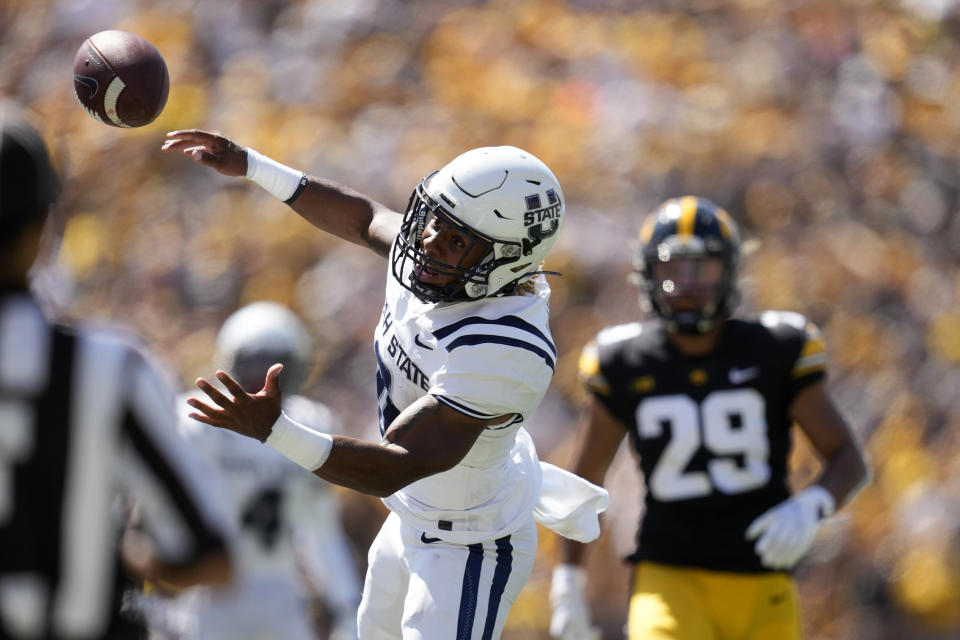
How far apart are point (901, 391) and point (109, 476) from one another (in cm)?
713

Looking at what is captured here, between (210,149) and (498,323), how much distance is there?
3.78 ft

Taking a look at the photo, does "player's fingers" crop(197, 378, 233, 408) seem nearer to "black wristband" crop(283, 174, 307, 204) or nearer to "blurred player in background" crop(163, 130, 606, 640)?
"blurred player in background" crop(163, 130, 606, 640)

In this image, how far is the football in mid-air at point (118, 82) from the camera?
3.75m

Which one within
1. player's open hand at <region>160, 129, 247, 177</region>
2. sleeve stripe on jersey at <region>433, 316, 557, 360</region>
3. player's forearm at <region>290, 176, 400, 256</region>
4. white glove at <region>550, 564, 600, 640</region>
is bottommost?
white glove at <region>550, 564, 600, 640</region>

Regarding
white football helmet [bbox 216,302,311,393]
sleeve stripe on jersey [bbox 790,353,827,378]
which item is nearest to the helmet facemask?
sleeve stripe on jersey [bbox 790,353,827,378]

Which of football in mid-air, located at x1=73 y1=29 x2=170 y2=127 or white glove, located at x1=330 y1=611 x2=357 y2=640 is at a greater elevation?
football in mid-air, located at x1=73 y1=29 x2=170 y2=127

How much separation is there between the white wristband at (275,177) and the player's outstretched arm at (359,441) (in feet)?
3.40

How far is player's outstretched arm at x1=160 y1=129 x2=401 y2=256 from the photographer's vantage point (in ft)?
12.8

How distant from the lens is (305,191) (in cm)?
399

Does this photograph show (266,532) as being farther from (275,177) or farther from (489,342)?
(489,342)

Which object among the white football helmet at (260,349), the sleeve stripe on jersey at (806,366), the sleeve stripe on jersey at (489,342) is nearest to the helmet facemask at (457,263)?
the sleeve stripe on jersey at (489,342)

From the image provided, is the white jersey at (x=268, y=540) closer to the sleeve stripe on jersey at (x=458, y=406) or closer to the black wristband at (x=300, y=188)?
the black wristband at (x=300, y=188)

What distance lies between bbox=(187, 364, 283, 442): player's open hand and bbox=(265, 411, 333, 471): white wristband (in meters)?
0.02

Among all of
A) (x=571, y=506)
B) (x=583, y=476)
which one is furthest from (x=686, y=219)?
(x=571, y=506)
